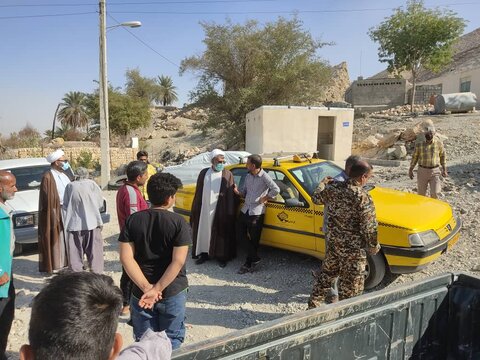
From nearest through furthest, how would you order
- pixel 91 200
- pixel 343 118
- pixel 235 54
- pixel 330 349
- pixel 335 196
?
pixel 330 349
pixel 335 196
pixel 91 200
pixel 343 118
pixel 235 54

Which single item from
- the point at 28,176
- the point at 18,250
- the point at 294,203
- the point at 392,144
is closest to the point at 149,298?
the point at 294,203

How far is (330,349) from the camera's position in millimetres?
2104

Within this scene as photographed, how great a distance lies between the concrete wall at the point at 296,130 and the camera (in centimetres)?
1499

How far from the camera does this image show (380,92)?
27.0 meters

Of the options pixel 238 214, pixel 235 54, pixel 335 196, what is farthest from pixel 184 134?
pixel 335 196

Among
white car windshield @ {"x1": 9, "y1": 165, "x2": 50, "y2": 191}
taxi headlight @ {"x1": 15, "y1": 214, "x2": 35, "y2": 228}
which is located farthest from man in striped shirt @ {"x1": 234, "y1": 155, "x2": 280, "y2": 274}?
white car windshield @ {"x1": 9, "y1": 165, "x2": 50, "y2": 191}

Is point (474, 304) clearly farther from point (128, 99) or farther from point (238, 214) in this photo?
point (128, 99)

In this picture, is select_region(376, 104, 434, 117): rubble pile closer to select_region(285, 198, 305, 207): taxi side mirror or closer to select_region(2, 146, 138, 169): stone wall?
select_region(2, 146, 138, 169): stone wall

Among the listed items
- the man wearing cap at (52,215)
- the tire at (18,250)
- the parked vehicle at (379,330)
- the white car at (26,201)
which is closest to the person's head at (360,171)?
the parked vehicle at (379,330)

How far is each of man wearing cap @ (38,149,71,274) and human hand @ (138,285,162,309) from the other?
10.6 ft

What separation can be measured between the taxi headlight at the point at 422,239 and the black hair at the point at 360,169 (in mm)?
1239

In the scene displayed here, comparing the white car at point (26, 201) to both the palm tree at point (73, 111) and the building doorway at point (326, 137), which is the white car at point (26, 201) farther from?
the palm tree at point (73, 111)

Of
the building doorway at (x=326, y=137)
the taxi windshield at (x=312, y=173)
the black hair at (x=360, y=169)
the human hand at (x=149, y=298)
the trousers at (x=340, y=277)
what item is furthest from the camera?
the building doorway at (x=326, y=137)

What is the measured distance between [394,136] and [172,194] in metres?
14.0
